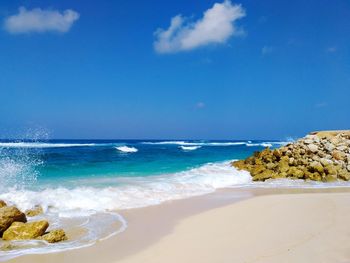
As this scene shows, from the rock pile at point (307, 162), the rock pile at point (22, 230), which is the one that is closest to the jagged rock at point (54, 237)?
the rock pile at point (22, 230)

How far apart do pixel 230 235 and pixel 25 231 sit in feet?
12.2

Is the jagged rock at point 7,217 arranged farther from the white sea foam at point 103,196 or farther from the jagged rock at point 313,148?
the jagged rock at point 313,148

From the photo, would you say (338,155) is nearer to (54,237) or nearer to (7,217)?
(54,237)

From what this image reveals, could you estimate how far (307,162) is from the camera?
18281mm

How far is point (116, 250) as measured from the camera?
596 centimetres

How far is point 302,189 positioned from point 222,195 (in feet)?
11.8

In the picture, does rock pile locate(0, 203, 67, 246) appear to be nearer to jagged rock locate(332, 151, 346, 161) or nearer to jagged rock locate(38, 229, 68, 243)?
jagged rock locate(38, 229, 68, 243)

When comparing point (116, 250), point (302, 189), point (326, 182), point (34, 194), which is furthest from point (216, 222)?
point (326, 182)

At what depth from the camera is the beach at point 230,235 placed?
5398 mm

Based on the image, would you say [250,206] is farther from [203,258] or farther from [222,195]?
[203,258]

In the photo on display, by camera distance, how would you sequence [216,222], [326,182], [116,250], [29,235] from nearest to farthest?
[116,250]
[29,235]
[216,222]
[326,182]

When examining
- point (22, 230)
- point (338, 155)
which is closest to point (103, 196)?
point (22, 230)

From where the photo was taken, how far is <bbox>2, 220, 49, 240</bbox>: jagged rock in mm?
6552

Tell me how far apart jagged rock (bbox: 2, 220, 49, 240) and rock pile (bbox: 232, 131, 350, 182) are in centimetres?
1207
